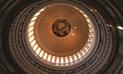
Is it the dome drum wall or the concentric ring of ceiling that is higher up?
the concentric ring of ceiling

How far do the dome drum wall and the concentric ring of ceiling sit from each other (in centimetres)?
112

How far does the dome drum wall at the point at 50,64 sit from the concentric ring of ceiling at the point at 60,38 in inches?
43.9

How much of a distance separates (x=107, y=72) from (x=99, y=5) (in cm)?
408

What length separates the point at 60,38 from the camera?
24.1 metres

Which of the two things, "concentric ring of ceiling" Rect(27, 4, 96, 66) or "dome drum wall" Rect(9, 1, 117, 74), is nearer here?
"dome drum wall" Rect(9, 1, 117, 74)

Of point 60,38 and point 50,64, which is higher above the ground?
point 60,38

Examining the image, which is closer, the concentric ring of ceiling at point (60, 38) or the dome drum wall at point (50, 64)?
the dome drum wall at point (50, 64)

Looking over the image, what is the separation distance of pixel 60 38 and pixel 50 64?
4.36 metres

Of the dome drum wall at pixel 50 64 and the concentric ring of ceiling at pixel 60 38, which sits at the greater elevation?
the concentric ring of ceiling at pixel 60 38

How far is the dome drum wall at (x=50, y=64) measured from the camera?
57.3 feet

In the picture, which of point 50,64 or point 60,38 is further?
point 60,38

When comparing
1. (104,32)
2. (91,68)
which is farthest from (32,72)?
(104,32)

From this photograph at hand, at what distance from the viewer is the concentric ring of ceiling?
21.5 metres

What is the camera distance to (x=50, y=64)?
20.1 m
